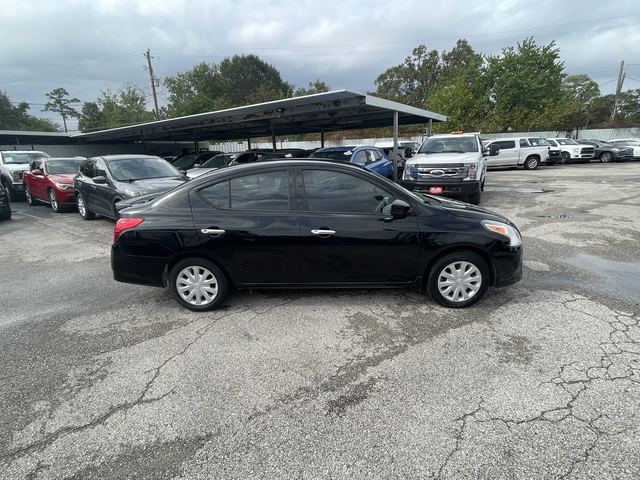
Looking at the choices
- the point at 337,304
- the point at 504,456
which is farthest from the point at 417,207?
the point at 504,456

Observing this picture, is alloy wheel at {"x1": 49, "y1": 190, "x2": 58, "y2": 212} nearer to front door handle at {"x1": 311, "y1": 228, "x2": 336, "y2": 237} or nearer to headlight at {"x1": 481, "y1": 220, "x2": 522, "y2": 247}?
front door handle at {"x1": 311, "y1": 228, "x2": 336, "y2": 237}

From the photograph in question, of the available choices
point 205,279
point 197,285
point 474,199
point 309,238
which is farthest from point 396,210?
point 474,199

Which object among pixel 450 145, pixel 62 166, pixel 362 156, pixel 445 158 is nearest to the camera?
pixel 445 158

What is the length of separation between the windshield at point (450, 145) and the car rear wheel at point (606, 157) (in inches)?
751

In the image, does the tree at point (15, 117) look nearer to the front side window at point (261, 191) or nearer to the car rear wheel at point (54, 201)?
the car rear wheel at point (54, 201)

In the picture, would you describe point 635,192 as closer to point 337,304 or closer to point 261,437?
point 337,304

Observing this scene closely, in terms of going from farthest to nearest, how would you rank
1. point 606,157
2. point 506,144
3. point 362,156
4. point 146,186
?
1. point 606,157
2. point 506,144
3. point 362,156
4. point 146,186

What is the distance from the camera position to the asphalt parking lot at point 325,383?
2031 millimetres

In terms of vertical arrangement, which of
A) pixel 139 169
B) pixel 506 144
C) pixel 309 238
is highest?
pixel 506 144

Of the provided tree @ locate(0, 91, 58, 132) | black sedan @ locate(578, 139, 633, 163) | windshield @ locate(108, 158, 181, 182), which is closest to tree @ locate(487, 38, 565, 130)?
black sedan @ locate(578, 139, 633, 163)

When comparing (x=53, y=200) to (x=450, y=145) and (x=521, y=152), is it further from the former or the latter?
(x=521, y=152)

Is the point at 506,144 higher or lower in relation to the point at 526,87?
lower

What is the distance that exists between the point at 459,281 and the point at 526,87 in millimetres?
36187

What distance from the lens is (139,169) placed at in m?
8.13
